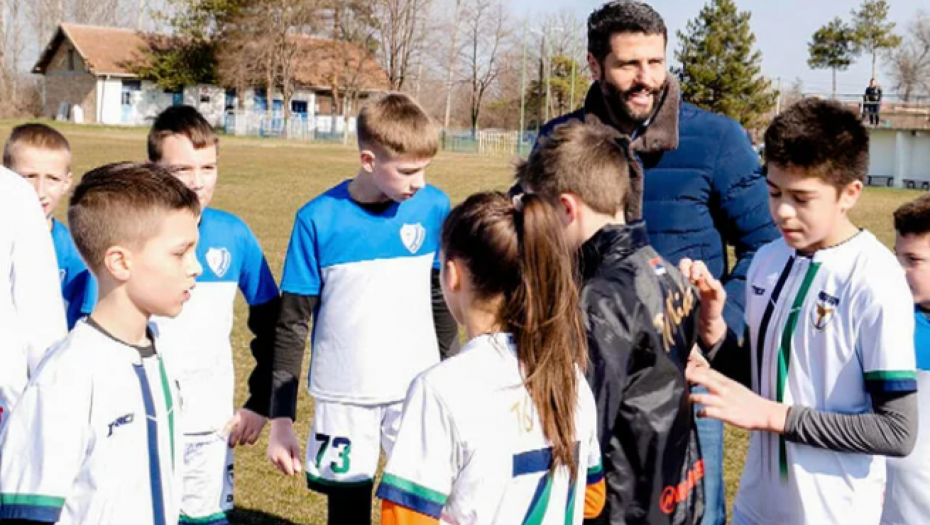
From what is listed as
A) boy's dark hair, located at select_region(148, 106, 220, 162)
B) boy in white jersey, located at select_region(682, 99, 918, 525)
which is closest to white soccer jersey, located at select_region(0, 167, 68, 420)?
boy's dark hair, located at select_region(148, 106, 220, 162)

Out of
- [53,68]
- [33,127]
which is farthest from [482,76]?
[33,127]

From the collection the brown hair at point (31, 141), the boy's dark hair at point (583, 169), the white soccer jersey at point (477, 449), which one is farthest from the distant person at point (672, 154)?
the brown hair at point (31, 141)

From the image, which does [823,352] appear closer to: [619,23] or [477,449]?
[477,449]

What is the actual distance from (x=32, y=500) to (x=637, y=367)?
151 cm

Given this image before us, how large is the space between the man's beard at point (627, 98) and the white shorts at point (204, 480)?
2008 millimetres

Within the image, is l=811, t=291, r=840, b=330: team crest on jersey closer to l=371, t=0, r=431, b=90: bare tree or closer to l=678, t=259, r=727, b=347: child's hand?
l=678, t=259, r=727, b=347: child's hand

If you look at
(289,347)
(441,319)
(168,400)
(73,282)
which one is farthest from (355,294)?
(168,400)

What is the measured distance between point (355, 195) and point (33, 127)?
169 cm

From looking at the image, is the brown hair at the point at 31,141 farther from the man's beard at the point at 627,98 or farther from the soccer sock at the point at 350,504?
the man's beard at the point at 627,98

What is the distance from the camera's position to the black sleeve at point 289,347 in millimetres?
3842

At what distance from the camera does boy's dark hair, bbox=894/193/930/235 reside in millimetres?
3467

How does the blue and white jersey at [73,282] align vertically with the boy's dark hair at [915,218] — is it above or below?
below

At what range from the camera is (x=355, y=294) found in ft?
13.0

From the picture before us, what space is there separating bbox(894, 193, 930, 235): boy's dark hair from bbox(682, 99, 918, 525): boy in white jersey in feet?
2.20
